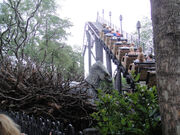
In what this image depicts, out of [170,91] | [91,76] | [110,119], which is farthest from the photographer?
[91,76]

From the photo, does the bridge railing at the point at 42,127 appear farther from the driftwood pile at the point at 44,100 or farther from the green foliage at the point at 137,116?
the driftwood pile at the point at 44,100

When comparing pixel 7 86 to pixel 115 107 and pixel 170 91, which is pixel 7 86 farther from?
pixel 170 91

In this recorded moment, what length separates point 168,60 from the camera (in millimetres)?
1835

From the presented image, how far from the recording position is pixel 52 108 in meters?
3.74

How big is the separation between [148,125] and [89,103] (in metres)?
2.05

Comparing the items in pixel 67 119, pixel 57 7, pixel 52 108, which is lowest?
pixel 67 119

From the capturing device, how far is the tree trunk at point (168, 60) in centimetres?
176

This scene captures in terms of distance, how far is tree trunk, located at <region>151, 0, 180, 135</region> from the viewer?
1756mm

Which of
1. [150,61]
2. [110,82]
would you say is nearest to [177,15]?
[110,82]

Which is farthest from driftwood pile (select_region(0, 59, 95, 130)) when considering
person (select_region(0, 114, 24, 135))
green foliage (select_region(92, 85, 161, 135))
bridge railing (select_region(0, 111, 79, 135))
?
person (select_region(0, 114, 24, 135))

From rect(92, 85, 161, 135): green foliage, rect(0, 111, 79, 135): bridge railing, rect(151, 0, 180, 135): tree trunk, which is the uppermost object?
rect(151, 0, 180, 135): tree trunk

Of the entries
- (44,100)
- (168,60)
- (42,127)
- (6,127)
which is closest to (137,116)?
(168,60)

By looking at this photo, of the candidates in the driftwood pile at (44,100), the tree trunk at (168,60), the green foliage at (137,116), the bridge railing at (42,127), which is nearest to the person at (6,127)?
the bridge railing at (42,127)

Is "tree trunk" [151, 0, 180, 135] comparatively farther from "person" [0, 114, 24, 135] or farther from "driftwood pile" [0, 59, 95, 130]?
"driftwood pile" [0, 59, 95, 130]
